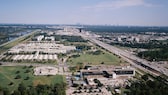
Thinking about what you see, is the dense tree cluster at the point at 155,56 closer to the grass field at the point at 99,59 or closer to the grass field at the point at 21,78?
the grass field at the point at 99,59

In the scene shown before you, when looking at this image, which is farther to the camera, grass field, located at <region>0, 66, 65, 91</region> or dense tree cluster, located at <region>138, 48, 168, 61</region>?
dense tree cluster, located at <region>138, 48, 168, 61</region>

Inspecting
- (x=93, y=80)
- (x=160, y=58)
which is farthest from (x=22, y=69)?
(x=160, y=58)

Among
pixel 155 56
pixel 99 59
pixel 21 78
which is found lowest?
pixel 21 78

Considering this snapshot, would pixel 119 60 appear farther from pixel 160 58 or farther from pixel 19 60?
pixel 19 60

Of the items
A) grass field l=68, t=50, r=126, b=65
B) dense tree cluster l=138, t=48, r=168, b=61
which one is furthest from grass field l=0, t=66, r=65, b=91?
dense tree cluster l=138, t=48, r=168, b=61

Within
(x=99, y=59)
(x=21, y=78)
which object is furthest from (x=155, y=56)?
(x=21, y=78)

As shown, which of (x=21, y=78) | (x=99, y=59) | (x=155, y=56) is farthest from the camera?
(x=155, y=56)

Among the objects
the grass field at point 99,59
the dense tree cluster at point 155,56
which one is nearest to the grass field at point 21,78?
the grass field at point 99,59

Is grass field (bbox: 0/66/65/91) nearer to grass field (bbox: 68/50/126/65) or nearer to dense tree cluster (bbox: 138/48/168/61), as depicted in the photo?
grass field (bbox: 68/50/126/65)

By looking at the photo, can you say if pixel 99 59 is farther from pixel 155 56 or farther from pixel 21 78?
pixel 21 78

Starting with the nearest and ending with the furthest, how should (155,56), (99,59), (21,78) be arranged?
(21,78) → (99,59) → (155,56)
